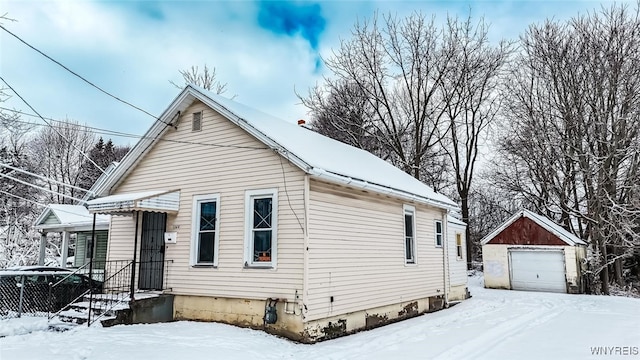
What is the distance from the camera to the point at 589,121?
2134 cm

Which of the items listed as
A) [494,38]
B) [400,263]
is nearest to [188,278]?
[400,263]

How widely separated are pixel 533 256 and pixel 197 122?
54.9 feet

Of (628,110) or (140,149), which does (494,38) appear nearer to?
(628,110)

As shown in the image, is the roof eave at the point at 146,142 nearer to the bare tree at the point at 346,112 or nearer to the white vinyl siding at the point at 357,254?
the white vinyl siding at the point at 357,254

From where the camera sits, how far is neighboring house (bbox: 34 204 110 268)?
1909 cm

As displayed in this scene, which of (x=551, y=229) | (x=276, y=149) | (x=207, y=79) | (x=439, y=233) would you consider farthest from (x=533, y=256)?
(x=207, y=79)

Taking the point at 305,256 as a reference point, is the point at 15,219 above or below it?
above

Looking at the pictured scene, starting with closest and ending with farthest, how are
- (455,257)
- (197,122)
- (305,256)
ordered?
(305,256) < (197,122) < (455,257)

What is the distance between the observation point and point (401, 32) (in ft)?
91.0

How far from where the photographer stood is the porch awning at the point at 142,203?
387 inches

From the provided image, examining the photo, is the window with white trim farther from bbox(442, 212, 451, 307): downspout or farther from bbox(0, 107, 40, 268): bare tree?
bbox(0, 107, 40, 268): bare tree

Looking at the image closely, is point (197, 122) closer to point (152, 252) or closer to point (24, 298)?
point (152, 252)

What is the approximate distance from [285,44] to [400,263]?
8.43 m

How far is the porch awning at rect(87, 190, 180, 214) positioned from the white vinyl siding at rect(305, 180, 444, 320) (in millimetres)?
3895
